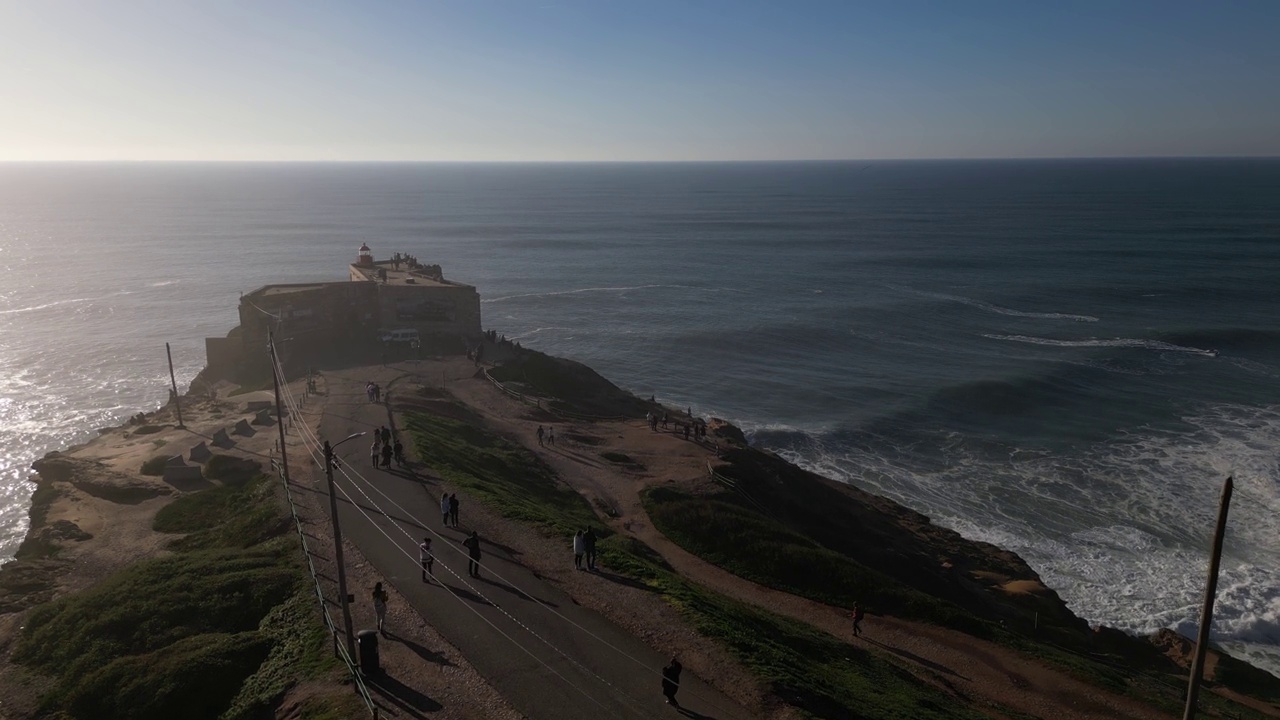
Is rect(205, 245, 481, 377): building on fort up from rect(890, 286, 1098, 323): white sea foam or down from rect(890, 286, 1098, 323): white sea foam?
up

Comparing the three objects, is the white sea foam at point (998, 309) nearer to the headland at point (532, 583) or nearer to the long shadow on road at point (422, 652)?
the headland at point (532, 583)

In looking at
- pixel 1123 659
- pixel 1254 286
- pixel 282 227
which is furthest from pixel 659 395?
pixel 282 227

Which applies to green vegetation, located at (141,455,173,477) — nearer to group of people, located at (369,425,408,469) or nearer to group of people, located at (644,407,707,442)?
group of people, located at (369,425,408,469)

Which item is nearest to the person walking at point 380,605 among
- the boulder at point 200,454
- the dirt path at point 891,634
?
the dirt path at point 891,634

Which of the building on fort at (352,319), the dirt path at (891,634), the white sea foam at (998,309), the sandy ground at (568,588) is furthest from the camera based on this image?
the white sea foam at (998,309)

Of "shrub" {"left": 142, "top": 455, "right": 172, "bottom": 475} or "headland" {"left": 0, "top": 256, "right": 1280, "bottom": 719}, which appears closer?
"headland" {"left": 0, "top": 256, "right": 1280, "bottom": 719}

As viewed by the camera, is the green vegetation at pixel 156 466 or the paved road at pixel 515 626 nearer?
the paved road at pixel 515 626

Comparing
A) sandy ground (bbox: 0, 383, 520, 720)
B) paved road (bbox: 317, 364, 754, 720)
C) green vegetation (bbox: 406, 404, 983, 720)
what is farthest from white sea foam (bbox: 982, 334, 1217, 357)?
paved road (bbox: 317, 364, 754, 720)
